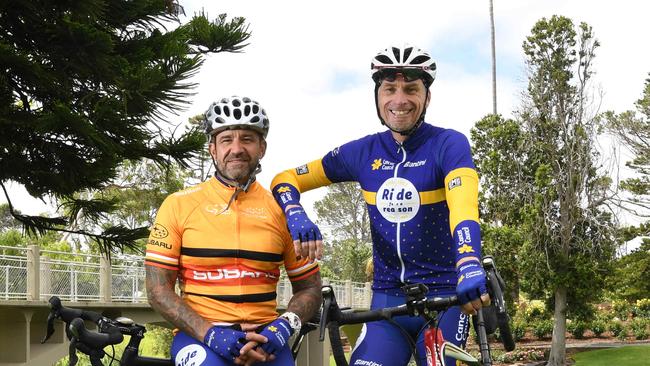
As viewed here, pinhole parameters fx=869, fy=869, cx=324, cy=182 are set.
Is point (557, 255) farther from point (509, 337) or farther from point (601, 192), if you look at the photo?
point (509, 337)

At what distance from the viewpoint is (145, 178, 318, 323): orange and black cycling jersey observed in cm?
337

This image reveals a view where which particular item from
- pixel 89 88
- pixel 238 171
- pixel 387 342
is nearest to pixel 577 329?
pixel 89 88

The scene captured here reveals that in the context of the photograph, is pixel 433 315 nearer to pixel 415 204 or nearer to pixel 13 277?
pixel 415 204

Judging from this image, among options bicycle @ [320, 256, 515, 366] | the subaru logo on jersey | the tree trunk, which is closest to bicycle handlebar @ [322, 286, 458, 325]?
bicycle @ [320, 256, 515, 366]

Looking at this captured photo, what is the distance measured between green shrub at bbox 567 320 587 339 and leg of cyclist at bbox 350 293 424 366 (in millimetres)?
39171

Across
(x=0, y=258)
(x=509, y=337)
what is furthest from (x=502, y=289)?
(x=0, y=258)

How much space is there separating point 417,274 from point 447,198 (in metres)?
0.36

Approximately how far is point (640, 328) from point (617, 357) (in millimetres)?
8560

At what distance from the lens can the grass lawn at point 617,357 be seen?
3241 centimetres

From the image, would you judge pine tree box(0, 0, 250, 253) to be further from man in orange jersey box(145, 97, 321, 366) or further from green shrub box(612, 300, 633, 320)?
green shrub box(612, 300, 633, 320)

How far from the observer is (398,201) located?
142 inches

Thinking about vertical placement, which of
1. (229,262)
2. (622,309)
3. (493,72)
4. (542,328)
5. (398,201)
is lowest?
(542,328)

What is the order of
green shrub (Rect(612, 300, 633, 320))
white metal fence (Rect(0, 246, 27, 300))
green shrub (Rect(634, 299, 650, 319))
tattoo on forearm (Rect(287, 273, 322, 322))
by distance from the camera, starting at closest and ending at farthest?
1. tattoo on forearm (Rect(287, 273, 322, 322))
2. white metal fence (Rect(0, 246, 27, 300))
3. green shrub (Rect(634, 299, 650, 319))
4. green shrub (Rect(612, 300, 633, 320))

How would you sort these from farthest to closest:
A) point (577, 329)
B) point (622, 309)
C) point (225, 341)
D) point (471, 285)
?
point (622, 309) < point (577, 329) < point (225, 341) < point (471, 285)
